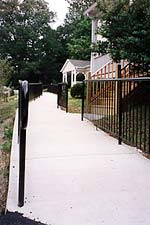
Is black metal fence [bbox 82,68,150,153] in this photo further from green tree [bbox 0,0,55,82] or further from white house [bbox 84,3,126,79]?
green tree [bbox 0,0,55,82]

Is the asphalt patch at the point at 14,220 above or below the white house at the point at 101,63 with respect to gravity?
below

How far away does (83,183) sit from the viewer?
4.48 m

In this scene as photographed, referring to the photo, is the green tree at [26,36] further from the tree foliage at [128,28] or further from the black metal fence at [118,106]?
the tree foliage at [128,28]

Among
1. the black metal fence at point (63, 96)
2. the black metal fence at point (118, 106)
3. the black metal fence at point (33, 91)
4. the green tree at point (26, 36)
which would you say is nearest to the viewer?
the black metal fence at point (118, 106)

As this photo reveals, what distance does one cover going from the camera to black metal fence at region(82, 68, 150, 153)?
7418 millimetres

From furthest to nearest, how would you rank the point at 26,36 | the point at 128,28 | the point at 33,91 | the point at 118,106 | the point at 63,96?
the point at 26,36, the point at 33,91, the point at 63,96, the point at 128,28, the point at 118,106

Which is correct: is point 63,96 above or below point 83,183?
above

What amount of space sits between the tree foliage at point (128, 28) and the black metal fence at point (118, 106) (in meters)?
0.79

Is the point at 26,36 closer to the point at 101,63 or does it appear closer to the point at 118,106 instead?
the point at 101,63

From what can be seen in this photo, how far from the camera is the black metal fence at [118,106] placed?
7.42 meters

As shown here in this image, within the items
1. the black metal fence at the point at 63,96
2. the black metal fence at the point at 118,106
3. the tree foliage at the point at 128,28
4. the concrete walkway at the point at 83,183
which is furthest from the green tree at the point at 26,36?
the concrete walkway at the point at 83,183

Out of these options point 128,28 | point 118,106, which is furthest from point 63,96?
point 118,106

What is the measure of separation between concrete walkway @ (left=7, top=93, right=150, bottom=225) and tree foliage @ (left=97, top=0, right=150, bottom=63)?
112 inches

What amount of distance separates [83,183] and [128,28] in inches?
233
